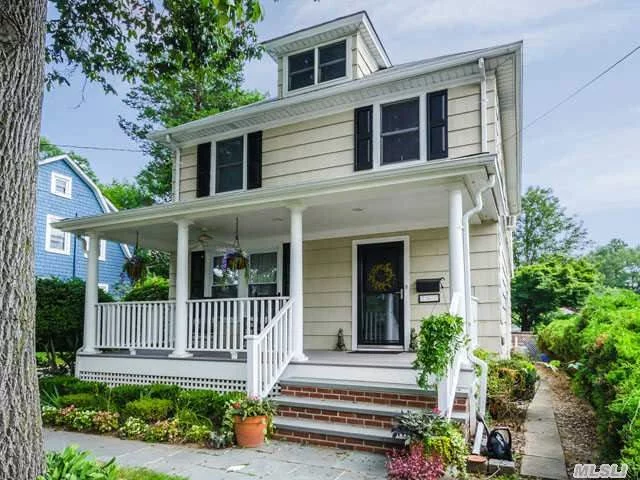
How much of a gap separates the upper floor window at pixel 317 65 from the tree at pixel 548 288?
15.7 m

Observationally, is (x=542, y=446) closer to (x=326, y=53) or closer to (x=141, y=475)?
(x=141, y=475)

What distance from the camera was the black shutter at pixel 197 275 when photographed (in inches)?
392

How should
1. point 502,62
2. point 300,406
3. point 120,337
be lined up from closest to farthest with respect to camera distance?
point 300,406, point 502,62, point 120,337

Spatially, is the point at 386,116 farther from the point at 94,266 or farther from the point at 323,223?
the point at 94,266

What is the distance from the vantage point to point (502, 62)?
287 inches

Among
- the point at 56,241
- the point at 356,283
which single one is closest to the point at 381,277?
the point at 356,283

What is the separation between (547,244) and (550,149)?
674cm

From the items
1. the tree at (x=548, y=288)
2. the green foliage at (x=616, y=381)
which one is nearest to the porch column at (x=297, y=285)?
the green foliage at (x=616, y=381)

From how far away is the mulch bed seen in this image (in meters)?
4.92

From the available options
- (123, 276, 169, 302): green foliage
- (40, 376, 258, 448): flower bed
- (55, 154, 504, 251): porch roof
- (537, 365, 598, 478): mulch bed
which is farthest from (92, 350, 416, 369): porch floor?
(123, 276, 169, 302): green foliage

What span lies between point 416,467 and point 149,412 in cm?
349

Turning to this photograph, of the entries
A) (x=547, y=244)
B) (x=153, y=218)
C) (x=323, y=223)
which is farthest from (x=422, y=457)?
(x=547, y=244)

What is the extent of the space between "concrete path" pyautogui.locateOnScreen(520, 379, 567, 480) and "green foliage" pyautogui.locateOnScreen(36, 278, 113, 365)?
7.99 m

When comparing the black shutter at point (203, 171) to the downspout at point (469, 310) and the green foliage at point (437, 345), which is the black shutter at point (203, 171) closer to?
the downspout at point (469, 310)
